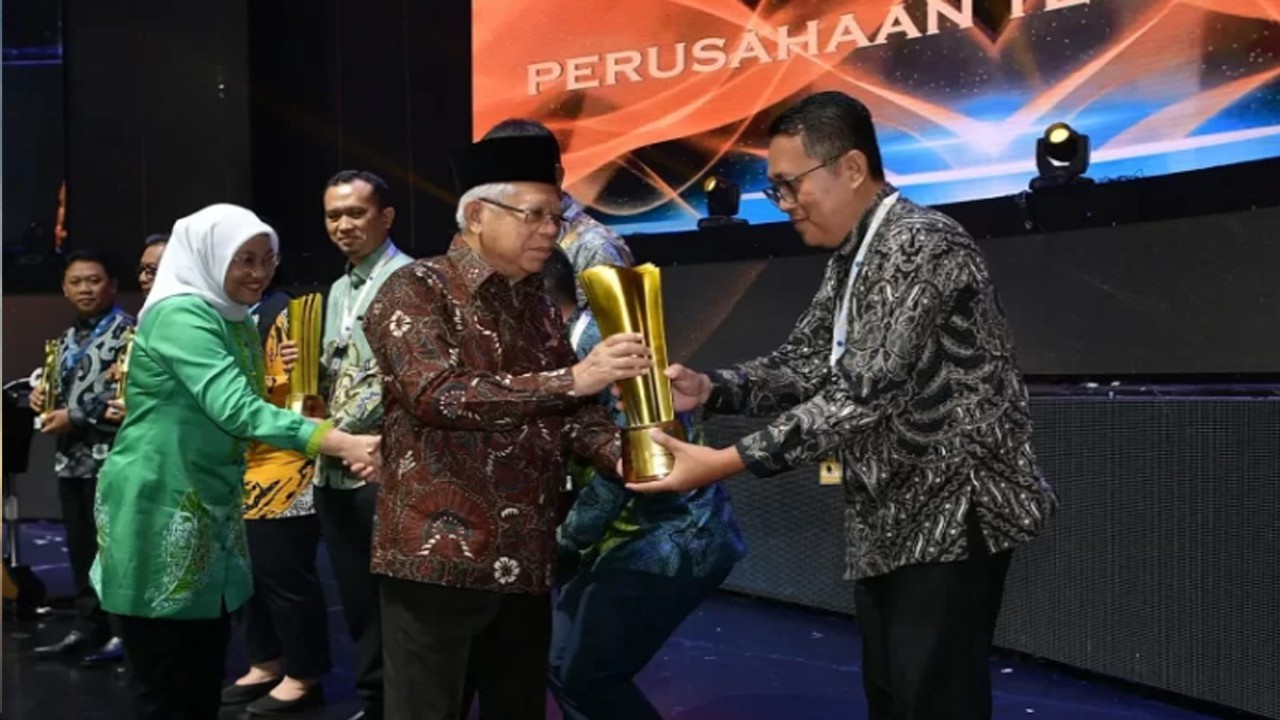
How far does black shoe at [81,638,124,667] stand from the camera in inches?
199

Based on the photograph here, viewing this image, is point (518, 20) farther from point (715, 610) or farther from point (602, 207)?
point (715, 610)

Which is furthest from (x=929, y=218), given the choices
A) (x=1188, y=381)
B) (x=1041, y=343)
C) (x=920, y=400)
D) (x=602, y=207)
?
(x=602, y=207)

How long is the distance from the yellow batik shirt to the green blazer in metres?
1.38

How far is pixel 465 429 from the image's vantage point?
6.82ft

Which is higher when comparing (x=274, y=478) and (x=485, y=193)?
(x=485, y=193)

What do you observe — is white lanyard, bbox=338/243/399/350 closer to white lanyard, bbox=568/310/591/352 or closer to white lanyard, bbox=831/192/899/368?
white lanyard, bbox=568/310/591/352

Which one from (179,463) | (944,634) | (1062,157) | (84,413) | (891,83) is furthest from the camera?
(891,83)

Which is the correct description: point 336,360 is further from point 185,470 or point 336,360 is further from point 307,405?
point 185,470

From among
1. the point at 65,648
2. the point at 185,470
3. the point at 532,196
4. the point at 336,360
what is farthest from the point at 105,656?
the point at 532,196

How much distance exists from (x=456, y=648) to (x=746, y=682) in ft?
8.67

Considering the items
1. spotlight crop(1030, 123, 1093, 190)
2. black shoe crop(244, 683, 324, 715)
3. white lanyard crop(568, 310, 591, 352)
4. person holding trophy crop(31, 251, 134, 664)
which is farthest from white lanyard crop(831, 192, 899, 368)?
person holding trophy crop(31, 251, 134, 664)

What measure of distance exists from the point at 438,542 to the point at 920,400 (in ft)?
2.46

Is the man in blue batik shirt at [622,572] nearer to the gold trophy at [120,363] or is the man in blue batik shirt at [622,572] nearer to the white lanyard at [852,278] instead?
the white lanyard at [852,278]

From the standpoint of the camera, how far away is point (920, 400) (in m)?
2.08
